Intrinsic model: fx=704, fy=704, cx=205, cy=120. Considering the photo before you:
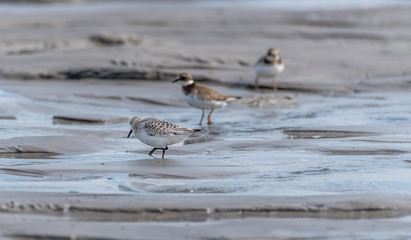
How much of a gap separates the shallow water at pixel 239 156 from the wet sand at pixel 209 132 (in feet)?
0.07

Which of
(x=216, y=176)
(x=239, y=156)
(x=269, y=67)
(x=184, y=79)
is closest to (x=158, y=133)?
(x=239, y=156)

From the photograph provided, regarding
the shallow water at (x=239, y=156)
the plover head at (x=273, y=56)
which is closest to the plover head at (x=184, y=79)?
the shallow water at (x=239, y=156)

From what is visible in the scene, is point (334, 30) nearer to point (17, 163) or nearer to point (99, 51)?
point (99, 51)

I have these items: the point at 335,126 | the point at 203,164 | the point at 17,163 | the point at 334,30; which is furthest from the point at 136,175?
the point at 334,30

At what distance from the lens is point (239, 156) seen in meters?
7.45

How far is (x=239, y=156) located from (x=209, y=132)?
1.87 m

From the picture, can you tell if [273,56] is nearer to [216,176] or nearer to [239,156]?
[239,156]

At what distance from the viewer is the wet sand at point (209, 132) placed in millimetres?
5062

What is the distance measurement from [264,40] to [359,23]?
4.45 meters

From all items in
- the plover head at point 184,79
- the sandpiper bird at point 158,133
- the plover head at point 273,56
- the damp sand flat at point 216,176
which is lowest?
the damp sand flat at point 216,176

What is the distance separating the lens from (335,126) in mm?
9258

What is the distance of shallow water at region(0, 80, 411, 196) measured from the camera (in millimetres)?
5957

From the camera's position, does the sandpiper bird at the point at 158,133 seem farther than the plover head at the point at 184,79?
No

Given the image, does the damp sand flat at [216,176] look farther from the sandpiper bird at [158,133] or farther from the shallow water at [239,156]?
the sandpiper bird at [158,133]
